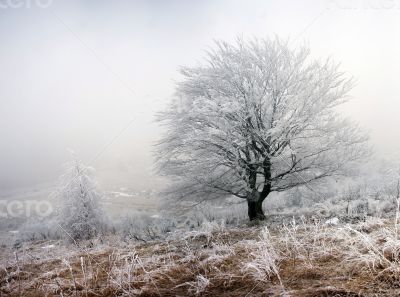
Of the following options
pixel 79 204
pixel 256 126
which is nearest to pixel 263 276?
pixel 256 126

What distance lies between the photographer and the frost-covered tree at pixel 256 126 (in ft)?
38.9

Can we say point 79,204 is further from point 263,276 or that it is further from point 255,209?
point 263,276

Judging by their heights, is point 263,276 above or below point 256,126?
below

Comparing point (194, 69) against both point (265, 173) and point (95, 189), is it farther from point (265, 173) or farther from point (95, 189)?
point (95, 189)

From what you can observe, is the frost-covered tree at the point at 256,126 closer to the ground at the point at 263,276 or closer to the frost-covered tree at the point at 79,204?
the ground at the point at 263,276

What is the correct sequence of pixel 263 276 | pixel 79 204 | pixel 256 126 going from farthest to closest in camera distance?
1. pixel 79 204
2. pixel 256 126
3. pixel 263 276

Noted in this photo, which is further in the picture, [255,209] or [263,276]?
[255,209]

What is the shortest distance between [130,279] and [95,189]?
20.6 meters

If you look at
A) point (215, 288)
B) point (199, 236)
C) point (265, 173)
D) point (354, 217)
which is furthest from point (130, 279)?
point (265, 173)

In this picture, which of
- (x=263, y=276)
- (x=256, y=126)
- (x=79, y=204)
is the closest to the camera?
(x=263, y=276)

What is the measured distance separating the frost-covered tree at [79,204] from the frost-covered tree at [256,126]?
10856mm

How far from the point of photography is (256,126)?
473 inches

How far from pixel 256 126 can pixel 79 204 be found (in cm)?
1434

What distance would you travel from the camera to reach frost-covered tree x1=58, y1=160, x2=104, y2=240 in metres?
21.6
